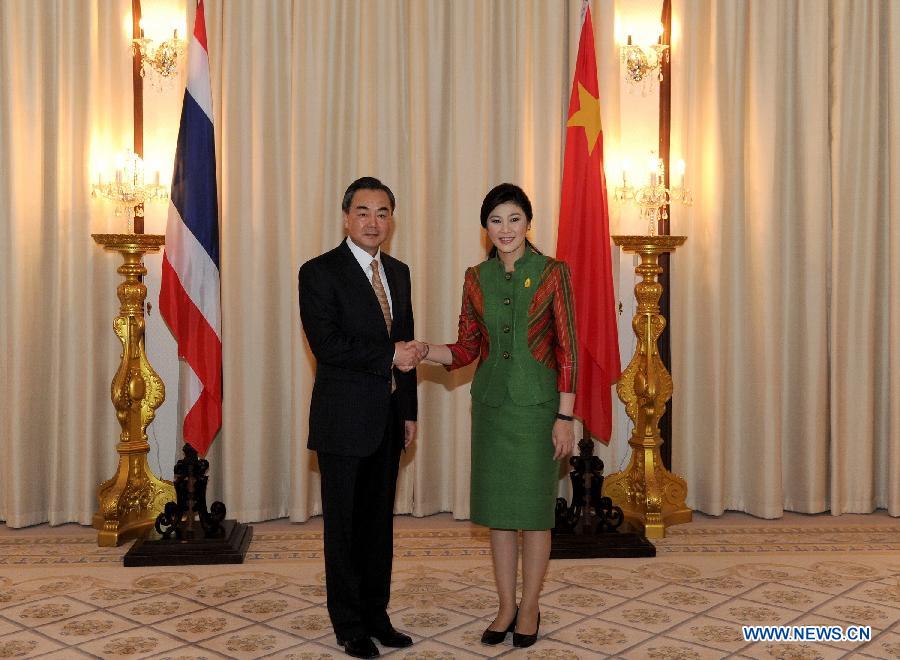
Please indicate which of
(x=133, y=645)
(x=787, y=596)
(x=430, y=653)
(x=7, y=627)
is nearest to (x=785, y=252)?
(x=787, y=596)

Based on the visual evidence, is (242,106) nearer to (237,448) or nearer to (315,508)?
(237,448)

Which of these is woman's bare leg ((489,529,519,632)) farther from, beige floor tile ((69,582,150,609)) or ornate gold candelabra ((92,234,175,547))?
ornate gold candelabra ((92,234,175,547))

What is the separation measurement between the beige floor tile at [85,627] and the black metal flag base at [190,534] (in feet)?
2.33

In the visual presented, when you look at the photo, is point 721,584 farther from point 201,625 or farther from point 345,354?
point 201,625

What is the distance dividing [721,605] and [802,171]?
2985 mm

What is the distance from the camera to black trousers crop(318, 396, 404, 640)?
10.7 ft

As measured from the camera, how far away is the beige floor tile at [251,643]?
3270mm

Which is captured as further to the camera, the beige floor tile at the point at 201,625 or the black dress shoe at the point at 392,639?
the beige floor tile at the point at 201,625

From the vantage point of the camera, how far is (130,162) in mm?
4906

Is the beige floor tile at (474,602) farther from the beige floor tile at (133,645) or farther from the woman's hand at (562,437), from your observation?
the beige floor tile at (133,645)

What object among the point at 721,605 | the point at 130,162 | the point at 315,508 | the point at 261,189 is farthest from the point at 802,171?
the point at 130,162

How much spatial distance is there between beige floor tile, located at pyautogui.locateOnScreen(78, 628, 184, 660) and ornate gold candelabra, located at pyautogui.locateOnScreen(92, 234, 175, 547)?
143 cm

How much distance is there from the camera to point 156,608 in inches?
147

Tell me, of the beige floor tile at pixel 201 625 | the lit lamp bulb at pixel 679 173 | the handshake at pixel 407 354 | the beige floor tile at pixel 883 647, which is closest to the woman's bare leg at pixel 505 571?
the handshake at pixel 407 354
